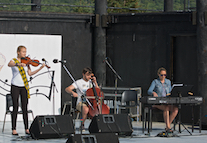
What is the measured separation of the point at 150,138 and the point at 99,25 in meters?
3.55

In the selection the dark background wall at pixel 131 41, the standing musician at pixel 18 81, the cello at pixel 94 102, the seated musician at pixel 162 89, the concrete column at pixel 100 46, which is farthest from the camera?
the concrete column at pixel 100 46

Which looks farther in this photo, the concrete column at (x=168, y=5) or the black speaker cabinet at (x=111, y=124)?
the concrete column at (x=168, y=5)

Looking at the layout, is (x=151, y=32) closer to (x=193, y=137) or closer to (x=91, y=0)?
(x=91, y=0)

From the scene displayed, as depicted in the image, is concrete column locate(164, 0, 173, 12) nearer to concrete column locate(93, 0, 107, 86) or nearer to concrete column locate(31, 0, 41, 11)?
concrete column locate(93, 0, 107, 86)

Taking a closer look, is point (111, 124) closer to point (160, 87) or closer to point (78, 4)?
point (160, 87)

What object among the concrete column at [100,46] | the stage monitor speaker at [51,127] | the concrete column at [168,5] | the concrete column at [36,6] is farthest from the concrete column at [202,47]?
the concrete column at [36,6]

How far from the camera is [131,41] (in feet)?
28.8

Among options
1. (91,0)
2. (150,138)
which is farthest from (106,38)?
(150,138)

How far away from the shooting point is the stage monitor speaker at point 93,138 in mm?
4046

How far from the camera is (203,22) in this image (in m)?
7.34

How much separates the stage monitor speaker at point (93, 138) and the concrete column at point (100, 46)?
14.9 ft

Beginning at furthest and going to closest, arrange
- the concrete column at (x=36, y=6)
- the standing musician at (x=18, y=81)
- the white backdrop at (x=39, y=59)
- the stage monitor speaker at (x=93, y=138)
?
the concrete column at (x=36, y=6) → the white backdrop at (x=39, y=59) → the standing musician at (x=18, y=81) → the stage monitor speaker at (x=93, y=138)

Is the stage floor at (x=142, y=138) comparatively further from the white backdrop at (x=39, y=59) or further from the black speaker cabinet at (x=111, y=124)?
the white backdrop at (x=39, y=59)

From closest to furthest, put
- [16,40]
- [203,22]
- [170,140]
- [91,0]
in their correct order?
[170,140] < [203,22] < [16,40] < [91,0]
